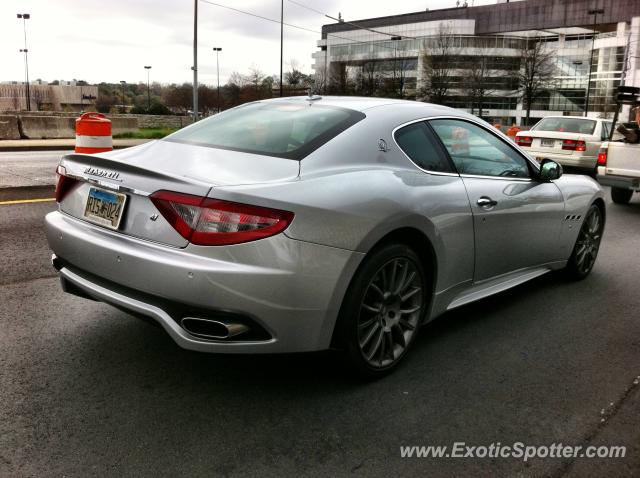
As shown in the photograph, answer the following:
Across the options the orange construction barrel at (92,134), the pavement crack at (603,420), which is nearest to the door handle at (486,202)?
the pavement crack at (603,420)

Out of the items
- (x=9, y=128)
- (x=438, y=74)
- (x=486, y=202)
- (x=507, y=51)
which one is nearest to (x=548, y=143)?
(x=486, y=202)

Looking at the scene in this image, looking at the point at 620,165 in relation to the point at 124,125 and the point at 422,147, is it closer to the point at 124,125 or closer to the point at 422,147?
the point at 422,147

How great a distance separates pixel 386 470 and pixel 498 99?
95922mm

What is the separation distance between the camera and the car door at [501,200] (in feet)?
12.9

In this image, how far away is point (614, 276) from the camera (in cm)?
584

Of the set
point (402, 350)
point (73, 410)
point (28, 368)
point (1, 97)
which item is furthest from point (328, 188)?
point (1, 97)

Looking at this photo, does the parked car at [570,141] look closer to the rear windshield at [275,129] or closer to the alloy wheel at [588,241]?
the alloy wheel at [588,241]

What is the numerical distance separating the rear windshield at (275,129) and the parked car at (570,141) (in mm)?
11849

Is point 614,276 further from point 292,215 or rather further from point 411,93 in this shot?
point 411,93

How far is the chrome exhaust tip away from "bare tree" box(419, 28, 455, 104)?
7848 cm

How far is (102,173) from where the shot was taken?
3.13 metres

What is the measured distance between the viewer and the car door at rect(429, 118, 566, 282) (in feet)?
12.9

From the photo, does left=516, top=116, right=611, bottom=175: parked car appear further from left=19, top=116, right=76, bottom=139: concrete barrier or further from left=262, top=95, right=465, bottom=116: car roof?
left=19, top=116, right=76, bottom=139: concrete barrier

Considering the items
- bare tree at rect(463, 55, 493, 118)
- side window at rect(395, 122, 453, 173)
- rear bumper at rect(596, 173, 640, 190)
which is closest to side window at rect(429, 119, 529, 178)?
side window at rect(395, 122, 453, 173)
